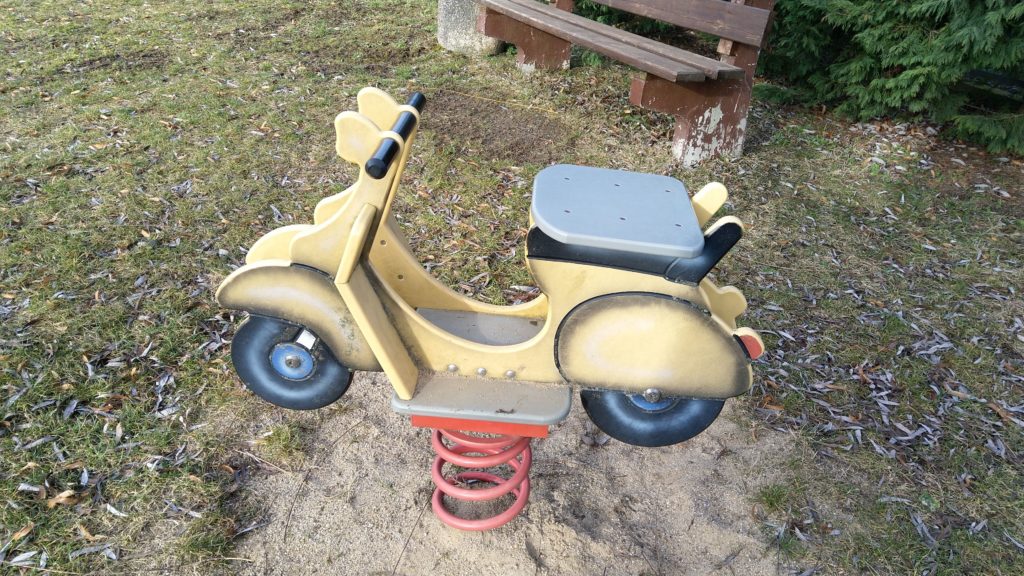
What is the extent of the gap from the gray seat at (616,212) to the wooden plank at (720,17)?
2.56m

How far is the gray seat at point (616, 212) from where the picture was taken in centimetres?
143

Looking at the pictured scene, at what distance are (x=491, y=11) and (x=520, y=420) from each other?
165 inches

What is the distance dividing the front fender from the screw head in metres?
0.69

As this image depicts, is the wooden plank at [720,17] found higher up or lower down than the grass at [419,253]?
higher up

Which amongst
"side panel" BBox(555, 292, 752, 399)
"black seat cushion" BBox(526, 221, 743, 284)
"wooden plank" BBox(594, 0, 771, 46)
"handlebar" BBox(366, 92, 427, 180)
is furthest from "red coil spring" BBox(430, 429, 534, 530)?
"wooden plank" BBox(594, 0, 771, 46)

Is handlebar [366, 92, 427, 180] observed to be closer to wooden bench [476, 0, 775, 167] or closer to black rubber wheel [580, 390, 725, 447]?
black rubber wheel [580, 390, 725, 447]

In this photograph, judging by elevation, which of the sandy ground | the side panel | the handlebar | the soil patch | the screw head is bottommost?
the sandy ground

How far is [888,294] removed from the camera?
3.27m

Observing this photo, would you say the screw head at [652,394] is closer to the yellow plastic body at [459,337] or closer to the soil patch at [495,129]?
the yellow plastic body at [459,337]

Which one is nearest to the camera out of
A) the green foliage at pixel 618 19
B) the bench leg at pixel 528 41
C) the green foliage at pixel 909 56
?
the green foliage at pixel 909 56

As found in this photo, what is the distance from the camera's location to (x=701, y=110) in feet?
13.1

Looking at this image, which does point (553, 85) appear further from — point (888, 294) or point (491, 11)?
point (888, 294)

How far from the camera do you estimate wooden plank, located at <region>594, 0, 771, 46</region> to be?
376 cm

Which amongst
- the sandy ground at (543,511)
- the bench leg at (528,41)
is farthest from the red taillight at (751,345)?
the bench leg at (528,41)
